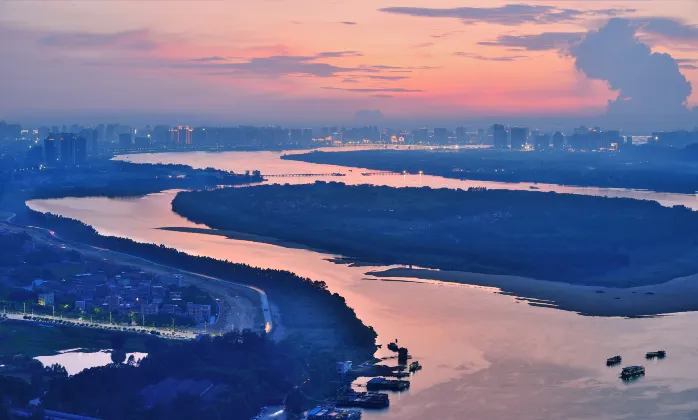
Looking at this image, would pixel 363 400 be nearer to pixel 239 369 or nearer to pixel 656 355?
pixel 239 369

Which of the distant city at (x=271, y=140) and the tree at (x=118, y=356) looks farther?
the distant city at (x=271, y=140)

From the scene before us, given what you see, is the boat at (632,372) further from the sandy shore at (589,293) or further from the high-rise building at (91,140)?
the high-rise building at (91,140)

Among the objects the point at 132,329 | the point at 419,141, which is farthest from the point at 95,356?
the point at 419,141

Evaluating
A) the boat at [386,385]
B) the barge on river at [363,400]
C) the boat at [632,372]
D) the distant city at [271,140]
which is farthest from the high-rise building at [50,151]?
the boat at [632,372]

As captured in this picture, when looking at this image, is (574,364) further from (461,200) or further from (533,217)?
(461,200)

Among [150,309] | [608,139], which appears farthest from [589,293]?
[608,139]

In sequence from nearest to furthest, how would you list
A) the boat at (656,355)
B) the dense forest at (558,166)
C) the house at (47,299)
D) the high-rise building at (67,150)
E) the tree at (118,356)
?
1. the tree at (118,356)
2. the boat at (656,355)
3. the house at (47,299)
4. the dense forest at (558,166)
5. the high-rise building at (67,150)
